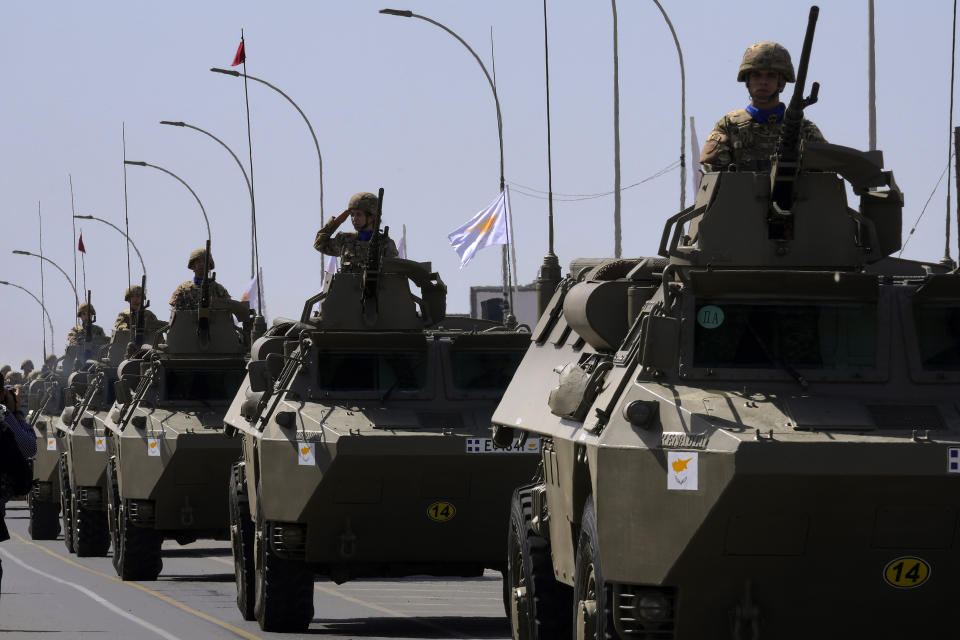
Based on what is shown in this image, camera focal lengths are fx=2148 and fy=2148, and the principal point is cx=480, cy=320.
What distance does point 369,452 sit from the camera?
14688mm

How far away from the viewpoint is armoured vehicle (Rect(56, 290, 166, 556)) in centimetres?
2594

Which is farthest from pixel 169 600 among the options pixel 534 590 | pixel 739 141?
pixel 739 141

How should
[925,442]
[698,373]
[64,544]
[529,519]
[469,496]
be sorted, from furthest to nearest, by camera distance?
[64,544] → [469,496] → [529,519] → [698,373] → [925,442]

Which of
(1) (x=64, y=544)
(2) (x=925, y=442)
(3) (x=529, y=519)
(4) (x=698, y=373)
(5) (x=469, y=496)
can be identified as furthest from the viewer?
(1) (x=64, y=544)

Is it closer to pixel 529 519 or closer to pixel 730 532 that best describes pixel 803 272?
pixel 730 532

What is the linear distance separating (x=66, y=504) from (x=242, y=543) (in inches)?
477

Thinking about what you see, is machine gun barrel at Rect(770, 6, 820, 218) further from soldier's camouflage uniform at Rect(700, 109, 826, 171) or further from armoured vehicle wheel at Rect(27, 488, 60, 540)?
armoured vehicle wheel at Rect(27, 488, 60, 540)

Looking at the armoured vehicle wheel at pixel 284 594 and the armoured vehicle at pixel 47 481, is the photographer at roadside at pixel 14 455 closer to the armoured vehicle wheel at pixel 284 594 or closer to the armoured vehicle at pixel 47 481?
the armoured vehicle wheel at pixel 284 594

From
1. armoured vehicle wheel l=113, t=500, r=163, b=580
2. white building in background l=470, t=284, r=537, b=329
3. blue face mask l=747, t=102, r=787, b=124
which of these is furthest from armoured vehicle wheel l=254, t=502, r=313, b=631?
white building in background l=470, t=284, r=537, b=329

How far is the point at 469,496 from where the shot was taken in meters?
15.0

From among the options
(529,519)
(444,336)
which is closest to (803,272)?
(529,519)

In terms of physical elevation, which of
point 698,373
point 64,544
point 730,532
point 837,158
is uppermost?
point 837,158

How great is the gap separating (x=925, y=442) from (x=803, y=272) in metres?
1.40

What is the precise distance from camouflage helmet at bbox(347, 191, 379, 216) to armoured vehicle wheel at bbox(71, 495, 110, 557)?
898cm
